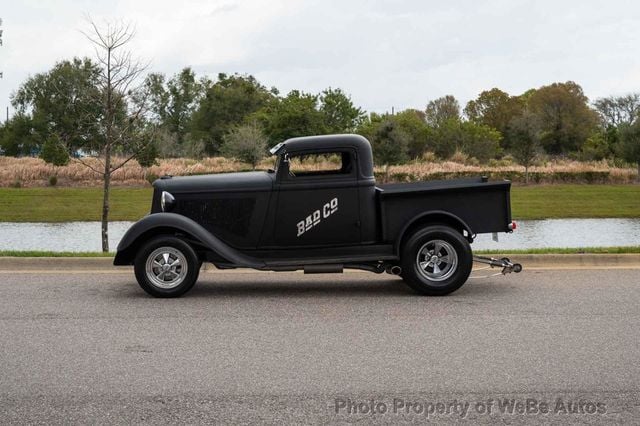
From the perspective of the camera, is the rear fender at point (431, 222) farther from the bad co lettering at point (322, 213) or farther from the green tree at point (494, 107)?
the green tree at point (494, 107)

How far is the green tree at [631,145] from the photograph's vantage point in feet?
122

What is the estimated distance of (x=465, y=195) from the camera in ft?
31.6

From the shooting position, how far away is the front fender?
30.9 ft

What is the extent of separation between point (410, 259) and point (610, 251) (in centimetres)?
429

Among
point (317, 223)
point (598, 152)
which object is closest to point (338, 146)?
point (317, 223)

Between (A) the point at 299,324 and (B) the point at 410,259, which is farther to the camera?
(B) the point at 410,259

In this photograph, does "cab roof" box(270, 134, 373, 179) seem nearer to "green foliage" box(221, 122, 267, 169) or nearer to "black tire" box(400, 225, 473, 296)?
"black tire" box(400, 225, 473, 296)

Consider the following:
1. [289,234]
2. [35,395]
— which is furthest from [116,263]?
[35,395]

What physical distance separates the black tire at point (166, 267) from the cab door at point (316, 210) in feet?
3.47

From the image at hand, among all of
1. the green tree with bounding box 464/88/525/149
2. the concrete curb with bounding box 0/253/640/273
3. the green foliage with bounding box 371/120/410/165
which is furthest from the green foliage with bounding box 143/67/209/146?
the concrete curb with bounding box 0/253/640/273

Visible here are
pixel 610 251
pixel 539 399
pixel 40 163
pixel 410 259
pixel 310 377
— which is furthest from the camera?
pixel 40 163

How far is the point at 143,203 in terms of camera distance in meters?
28.6

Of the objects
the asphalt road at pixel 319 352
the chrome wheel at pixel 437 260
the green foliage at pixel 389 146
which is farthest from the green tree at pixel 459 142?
the asphalt road at pixel 319 352

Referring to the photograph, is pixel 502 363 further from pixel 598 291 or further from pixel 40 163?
pixel 40 163
